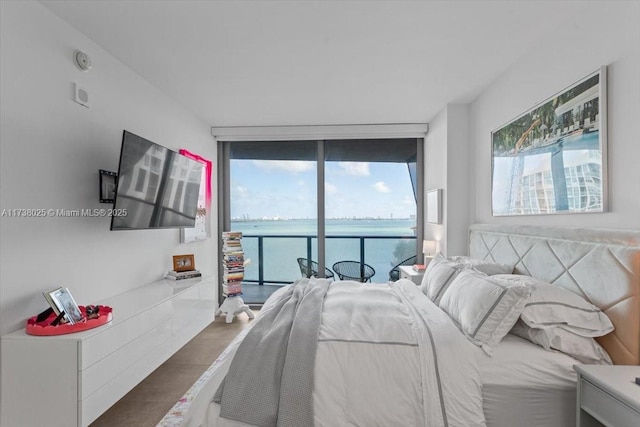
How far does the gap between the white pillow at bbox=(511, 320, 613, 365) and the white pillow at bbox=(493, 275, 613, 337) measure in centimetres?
3

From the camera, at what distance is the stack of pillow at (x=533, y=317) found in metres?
1.67

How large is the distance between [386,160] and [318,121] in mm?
1270

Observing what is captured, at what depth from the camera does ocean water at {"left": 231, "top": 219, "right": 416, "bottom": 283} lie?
4891mm

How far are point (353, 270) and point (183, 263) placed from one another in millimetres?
2327

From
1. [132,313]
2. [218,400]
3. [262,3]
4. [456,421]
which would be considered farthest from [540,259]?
[132,313]

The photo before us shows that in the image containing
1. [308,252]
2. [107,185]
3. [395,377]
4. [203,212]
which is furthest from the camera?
[308,252]

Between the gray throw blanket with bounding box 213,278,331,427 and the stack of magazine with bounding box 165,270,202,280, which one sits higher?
the stack of magazine with bounding box 165,270,202,280

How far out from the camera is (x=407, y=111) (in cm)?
381

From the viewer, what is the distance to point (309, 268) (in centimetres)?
470

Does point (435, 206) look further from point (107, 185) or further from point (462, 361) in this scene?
point (107, 185)

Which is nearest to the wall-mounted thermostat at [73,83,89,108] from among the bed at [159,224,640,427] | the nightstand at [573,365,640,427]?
the bed at [159,224,640,427]

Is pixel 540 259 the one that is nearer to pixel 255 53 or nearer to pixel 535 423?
pixel 535 423

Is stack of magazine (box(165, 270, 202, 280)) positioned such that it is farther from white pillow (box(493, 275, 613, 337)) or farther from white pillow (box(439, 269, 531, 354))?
white pillow (box(493, 275, 613, 337))

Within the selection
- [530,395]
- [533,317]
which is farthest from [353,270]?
[530,395]
